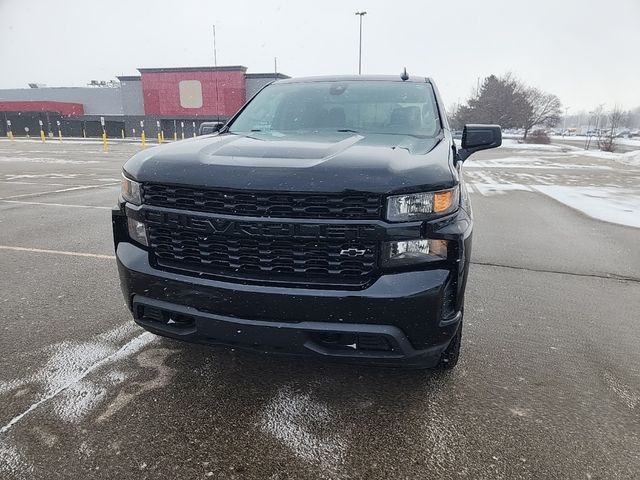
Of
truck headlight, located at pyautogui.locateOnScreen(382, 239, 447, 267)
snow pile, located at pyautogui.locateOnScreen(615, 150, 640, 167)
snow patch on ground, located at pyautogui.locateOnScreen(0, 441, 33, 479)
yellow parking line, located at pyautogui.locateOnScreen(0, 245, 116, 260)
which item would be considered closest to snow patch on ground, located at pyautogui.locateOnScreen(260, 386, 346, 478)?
truck headlight, located at pyautogui.locateOnScreen(382, 239, 447, 267)

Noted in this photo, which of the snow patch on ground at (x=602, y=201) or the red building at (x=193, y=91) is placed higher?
the red building at (x=193, y=91)

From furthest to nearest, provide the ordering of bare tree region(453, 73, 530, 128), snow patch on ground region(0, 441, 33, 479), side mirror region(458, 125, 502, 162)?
bare tree region(453, 73, 530, 128) < side mirror region(458, 125, 502, 162) < snow patch on ground region(0, 441, 33, 479)

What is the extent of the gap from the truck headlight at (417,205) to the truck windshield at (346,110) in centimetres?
110

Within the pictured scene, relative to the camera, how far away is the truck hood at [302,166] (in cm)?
204

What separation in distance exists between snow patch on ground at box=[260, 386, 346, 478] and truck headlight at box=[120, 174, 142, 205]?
51.0 inches

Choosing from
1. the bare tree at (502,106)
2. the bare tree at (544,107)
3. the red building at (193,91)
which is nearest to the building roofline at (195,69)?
the red building at (193,91)

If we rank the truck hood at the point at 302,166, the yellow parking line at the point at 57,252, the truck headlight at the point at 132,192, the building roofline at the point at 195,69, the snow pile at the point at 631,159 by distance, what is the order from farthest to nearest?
the building roofline at the point at 195,69 < the snow pile at the point at 631,159 < the yellow parking line at the point at 57,252 < the truck headlight at the point at 132,192 < the truck hood at the point at 302,166

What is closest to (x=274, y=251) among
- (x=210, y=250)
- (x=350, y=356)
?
(x=210, y=250)

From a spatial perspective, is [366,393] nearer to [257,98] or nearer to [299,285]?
[299,285]

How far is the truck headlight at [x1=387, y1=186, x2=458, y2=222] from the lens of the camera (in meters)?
2.04

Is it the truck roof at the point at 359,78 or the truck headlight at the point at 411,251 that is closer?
the truck headlight at the point at 411,251

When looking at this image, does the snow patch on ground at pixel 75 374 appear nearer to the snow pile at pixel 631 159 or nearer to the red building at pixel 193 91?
the snow pile at pixel 631 159

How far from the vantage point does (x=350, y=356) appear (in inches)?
82.7

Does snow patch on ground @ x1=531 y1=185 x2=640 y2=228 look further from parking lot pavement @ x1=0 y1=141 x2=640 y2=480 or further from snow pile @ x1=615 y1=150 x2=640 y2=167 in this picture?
snow pile @ x1=615 y1=150 x2=640 y2=167
